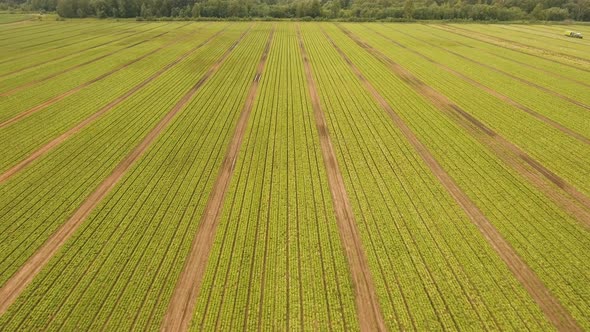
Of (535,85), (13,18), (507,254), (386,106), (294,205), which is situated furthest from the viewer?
(13,18)

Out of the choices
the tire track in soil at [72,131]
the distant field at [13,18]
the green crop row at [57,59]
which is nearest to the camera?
the tire track in soil at [72,131]

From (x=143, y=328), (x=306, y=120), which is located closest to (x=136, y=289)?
(x=143, y=328)

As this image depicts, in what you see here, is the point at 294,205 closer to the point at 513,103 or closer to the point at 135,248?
the point at 135,248

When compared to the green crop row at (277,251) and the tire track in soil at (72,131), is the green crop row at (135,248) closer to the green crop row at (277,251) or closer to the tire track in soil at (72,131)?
the green crop row at (277,251)

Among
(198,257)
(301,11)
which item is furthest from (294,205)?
(301,11)

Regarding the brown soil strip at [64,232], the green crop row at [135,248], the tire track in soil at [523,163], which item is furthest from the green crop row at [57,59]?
the tire track in soil at [523,163]

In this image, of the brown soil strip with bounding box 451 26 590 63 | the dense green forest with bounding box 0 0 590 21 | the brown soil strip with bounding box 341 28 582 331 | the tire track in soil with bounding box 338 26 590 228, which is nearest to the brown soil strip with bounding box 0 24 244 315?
the brown soil strip with bounding box 341 28 582 331

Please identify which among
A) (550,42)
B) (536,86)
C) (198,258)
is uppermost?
(550,42)
